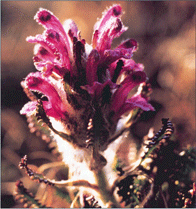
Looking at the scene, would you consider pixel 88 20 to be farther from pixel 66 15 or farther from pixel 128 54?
pixel 128 54

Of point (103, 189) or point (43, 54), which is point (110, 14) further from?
point (103, 189)

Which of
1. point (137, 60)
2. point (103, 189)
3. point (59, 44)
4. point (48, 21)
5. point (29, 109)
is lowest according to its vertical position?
point (103, 189)

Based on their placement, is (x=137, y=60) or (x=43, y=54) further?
(x=137, y=60)

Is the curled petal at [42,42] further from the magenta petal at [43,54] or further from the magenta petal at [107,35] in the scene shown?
the magenta petal at [107,35]

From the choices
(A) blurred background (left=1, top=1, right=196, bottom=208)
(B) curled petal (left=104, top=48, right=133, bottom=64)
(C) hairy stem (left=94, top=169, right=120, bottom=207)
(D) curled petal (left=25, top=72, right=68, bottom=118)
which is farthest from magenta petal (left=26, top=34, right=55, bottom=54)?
(A) blurred background (left=1, top=1, right=196, bottom=208)

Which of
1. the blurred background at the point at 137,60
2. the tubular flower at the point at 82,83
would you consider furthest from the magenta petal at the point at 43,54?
the blurred background at the point at 137,60

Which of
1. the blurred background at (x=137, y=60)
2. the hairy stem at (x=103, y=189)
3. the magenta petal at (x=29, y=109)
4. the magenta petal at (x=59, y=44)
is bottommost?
the hairy stem at (x=103, y=189)

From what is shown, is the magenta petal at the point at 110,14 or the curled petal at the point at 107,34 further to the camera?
the magenta petal at the point at 110,14

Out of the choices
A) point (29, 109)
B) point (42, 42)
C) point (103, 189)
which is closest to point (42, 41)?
point (42, 42)
